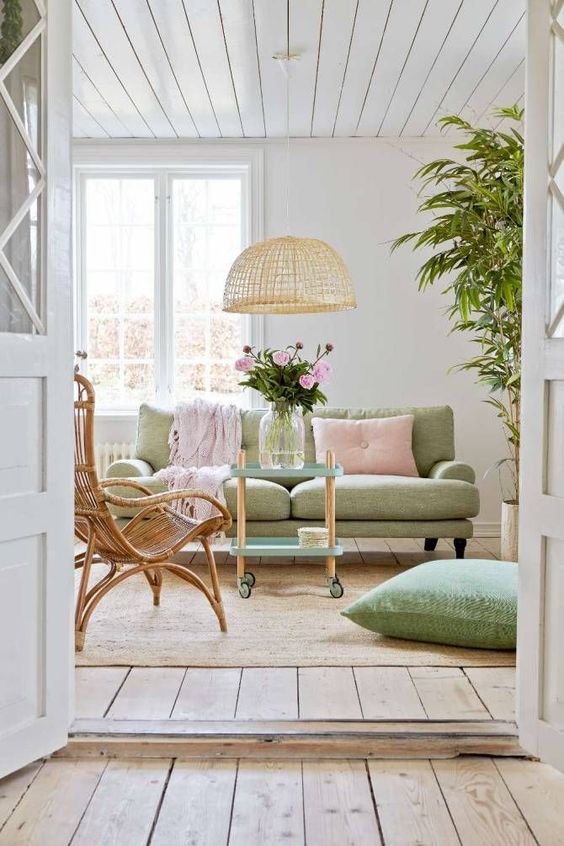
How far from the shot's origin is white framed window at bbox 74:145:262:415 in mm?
6531

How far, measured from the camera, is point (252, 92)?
5.32 metres

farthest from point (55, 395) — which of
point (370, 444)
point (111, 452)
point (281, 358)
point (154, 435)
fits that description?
point (111, 452)

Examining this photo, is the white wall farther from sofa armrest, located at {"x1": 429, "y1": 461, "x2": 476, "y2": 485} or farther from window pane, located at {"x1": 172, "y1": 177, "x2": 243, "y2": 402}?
sofa armrest, located at {"x1": 429, "y1": 461, "x2": 476, "y2": 485}

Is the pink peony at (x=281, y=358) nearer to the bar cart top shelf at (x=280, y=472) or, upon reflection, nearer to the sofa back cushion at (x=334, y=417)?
the bar cart top shelf at (x=280, y=472)

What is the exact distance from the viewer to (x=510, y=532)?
501cm

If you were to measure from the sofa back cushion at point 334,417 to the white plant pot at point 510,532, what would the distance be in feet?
2.67

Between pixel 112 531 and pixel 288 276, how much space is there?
1730 millimetres

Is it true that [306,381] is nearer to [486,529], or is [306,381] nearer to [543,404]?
[543,404]

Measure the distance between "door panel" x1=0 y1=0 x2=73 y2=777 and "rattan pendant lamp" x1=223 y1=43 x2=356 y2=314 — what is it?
84.4 inches

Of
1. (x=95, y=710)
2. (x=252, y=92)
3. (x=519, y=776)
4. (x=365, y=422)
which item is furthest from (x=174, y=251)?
(x=519, y=776)

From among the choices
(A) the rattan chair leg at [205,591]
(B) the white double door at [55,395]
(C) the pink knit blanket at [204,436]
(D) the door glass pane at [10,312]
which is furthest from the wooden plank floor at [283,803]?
(C) the pink knit blanket at [204,436]

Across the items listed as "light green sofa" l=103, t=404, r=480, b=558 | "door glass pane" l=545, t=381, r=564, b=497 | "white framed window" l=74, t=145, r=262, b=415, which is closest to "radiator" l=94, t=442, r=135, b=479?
"white framed window" l=74, t=145, r=262, b=415

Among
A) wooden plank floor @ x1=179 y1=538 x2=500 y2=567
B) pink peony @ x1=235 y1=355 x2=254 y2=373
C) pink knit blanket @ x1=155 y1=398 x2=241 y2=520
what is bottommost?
wooden plank floor @ x1=179 y1=538 x2=500 y2=567

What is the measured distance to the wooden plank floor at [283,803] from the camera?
6.83 ft
